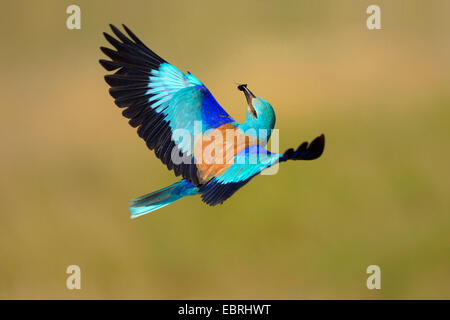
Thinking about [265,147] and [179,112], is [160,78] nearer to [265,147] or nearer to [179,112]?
[179,112]

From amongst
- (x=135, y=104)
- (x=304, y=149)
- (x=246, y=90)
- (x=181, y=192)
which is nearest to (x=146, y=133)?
(x=135, y=104)

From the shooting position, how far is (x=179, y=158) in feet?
5.25

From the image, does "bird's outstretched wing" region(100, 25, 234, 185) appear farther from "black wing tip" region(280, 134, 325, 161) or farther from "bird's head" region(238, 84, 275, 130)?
"black wing tip" region(280, 134, 325, 161)

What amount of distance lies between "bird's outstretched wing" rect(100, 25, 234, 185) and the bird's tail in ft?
0.29

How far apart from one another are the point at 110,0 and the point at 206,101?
2623mm

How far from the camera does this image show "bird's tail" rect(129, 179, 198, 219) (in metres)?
1.65

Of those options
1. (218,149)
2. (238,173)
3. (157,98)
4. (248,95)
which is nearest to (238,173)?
(238,173)

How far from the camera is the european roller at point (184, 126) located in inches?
59.4

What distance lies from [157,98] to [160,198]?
0.97 ft

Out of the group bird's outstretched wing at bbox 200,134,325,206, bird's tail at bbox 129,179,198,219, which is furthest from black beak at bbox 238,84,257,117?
bird's tail at bbox 129,179,198,219

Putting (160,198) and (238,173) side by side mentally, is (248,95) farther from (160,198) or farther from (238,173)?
(160,198)

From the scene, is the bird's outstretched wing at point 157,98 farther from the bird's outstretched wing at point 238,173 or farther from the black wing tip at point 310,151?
the black wing tip at point 310,151

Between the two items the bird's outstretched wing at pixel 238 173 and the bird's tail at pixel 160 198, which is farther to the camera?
the bird's tail at pixel 160 198

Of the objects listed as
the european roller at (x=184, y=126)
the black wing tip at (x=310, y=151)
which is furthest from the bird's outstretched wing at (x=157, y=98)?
the black wing tip at (x=310, y=151)
